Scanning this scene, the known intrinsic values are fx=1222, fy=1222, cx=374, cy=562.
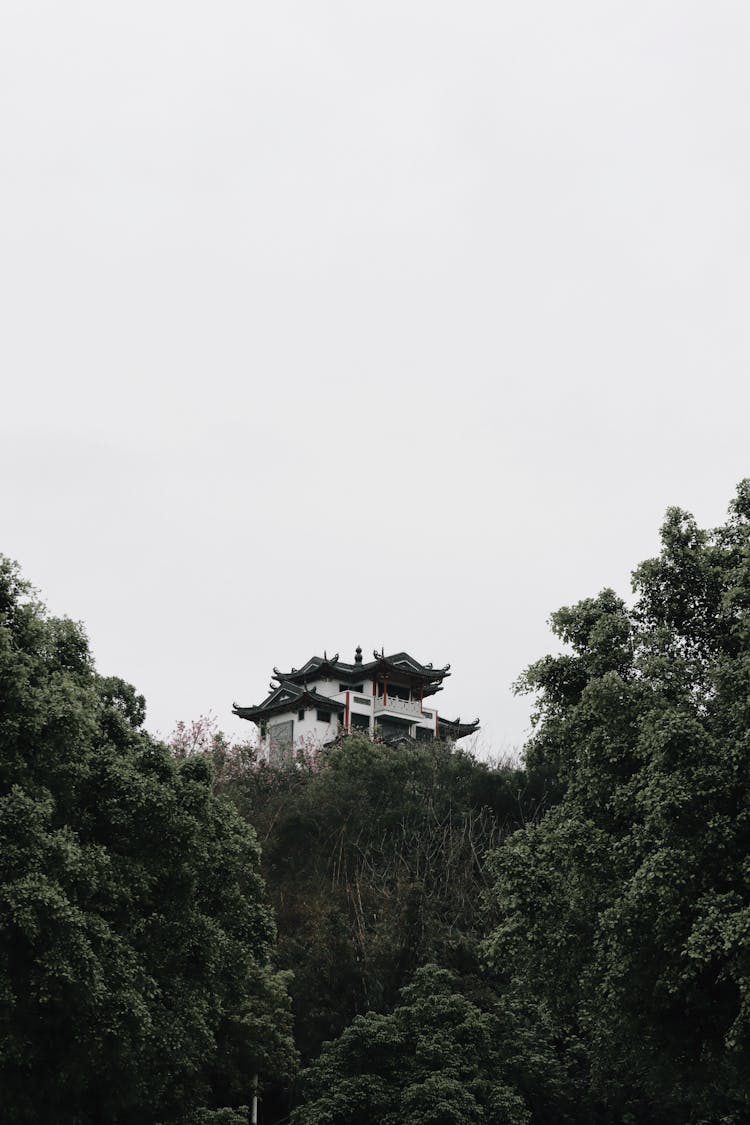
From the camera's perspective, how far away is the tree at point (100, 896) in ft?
46.9

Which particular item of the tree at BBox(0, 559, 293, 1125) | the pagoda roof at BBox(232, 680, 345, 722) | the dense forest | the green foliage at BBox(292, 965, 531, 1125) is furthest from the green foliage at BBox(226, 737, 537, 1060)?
the pagoda roof at BBox(232, 680, 345, 722)

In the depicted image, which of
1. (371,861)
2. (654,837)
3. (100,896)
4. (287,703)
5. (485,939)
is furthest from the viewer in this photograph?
(287,703)

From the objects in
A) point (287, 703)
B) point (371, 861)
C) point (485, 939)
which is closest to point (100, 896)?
point (485, 939)

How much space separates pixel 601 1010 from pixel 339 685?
43.7 meters

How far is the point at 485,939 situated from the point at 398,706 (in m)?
41.6

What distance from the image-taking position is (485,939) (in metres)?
17.6

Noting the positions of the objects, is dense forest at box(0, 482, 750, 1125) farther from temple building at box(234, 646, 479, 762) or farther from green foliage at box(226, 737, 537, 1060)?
temple building at box(234, 646, 479, 762)

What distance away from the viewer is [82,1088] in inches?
602

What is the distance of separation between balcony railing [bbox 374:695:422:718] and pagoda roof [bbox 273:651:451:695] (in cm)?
122

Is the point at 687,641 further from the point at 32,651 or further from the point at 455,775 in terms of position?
the point at 455,775

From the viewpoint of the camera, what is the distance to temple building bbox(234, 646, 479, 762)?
2258 inches

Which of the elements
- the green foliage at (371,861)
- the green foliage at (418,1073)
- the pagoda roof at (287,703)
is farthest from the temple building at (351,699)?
the green foliage at (418,1073)

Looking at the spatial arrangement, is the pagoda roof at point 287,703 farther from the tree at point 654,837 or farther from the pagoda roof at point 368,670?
the tree at point 654,837

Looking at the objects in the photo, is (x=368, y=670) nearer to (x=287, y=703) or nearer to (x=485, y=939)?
(x=287, y=703)
